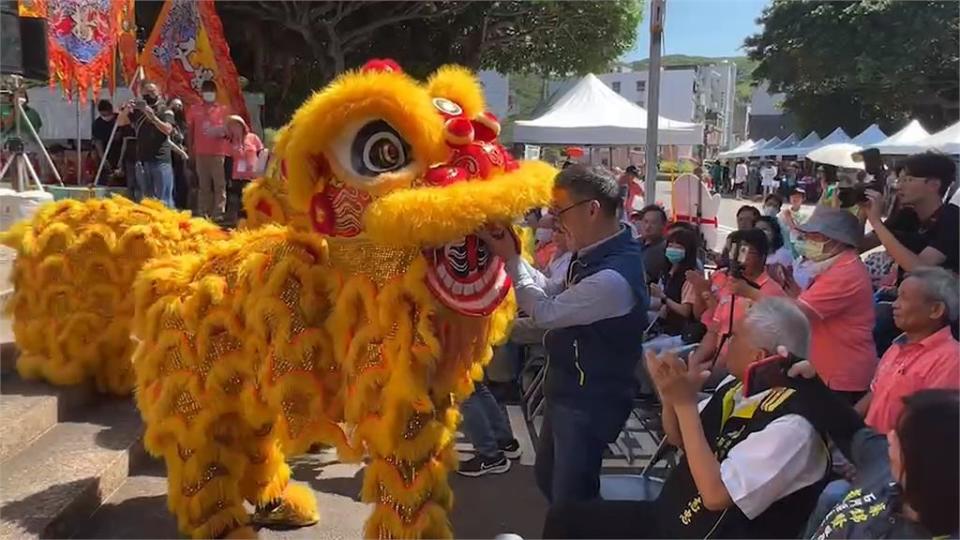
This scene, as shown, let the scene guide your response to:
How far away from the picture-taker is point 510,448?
15.4 ft

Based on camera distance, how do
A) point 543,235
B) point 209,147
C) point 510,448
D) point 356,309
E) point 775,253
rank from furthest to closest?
point 209,147 → point 543,235 → point 775,253 → point 510,448 → point 356,309

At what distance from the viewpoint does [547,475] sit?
10.2ft

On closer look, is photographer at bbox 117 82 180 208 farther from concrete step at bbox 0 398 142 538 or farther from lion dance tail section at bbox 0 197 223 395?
concrete step at bbox 0 398 142 538

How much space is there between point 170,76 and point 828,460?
981 centimetres

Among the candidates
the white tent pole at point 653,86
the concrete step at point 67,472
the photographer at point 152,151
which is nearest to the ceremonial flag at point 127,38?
the photographer at point 152,151

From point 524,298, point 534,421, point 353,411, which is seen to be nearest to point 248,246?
point 353,411

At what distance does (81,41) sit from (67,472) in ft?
19.7

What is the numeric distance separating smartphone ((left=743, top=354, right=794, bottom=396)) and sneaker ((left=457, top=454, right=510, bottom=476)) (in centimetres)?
234

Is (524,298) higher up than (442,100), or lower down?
lower down

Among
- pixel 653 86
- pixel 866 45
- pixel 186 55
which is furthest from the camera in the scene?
pixel 866 45

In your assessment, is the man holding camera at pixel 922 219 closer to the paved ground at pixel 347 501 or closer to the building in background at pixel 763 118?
the paved ground at pixel 347 501

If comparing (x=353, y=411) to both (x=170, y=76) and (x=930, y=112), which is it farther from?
(x=930, y=112)

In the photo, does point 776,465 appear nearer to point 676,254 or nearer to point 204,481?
point 204,481

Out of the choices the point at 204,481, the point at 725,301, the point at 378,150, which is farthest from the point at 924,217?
the point at 204,481
